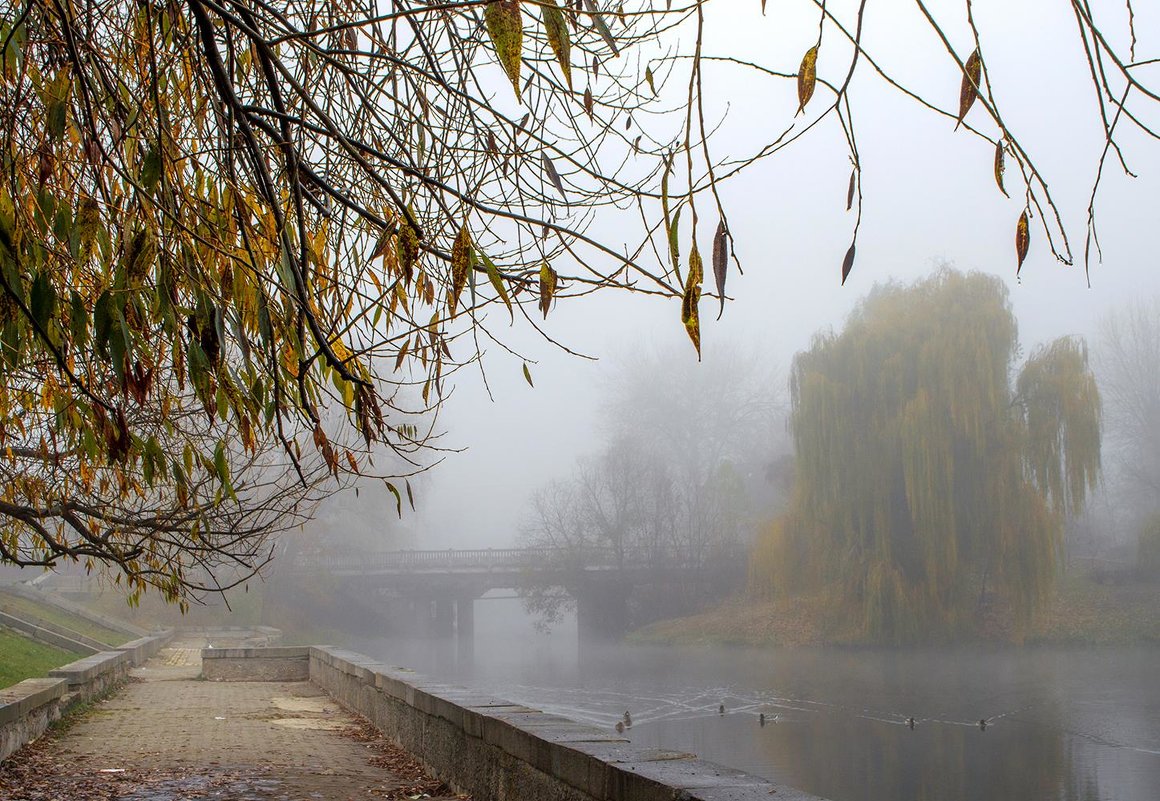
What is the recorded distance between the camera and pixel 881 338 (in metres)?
28.3

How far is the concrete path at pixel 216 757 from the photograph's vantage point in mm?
6738

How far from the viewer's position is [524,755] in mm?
5340

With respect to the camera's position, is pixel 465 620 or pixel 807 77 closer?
pixel 807 77

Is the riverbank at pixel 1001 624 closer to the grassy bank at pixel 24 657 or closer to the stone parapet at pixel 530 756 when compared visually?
the grassy bank at pixel 24 657

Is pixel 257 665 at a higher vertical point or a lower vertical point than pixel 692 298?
lower

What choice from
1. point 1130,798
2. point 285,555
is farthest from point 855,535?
point 285,555

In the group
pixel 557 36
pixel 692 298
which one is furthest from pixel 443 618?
pixel 692 298

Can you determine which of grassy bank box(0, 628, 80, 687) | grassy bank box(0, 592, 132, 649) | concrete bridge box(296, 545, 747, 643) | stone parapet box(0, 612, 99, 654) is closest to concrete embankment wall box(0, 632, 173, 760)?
grassy bank box(0, 628, 80, 687)

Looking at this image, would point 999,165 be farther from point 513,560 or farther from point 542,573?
point 513,560

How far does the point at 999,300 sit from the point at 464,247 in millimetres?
27362

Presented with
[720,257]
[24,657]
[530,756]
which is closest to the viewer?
[720,257]

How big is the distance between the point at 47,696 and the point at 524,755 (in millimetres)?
5697

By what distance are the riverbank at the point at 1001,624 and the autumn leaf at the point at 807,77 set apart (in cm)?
2488

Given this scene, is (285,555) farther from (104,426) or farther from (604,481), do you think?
(104,426)
